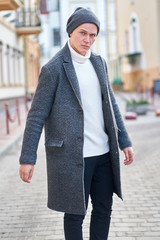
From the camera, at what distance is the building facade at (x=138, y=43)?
32.9 meters

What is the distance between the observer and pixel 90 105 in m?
2.89

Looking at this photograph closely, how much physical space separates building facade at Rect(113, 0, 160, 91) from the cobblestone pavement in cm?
2218

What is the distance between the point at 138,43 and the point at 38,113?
3596cm

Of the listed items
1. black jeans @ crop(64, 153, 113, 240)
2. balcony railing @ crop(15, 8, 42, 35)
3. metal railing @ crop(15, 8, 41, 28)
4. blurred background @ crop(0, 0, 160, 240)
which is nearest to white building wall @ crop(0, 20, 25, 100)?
blurred background @ crop(0, 0, 160, 240)

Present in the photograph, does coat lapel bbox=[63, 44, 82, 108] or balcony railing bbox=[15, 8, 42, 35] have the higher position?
balcony railing bbox=[15, 8, 42, 35]

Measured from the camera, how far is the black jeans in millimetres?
2918

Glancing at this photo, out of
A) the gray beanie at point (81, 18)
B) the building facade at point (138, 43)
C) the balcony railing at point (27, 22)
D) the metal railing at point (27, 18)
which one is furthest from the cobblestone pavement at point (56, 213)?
the building facade at point (138, 43)

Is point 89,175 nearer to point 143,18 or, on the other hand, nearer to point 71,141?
point 71,141

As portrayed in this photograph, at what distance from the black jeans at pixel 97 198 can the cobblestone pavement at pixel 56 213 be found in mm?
832

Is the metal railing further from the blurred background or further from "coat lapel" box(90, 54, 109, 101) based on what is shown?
"coat lapel" box(90, 54, 109, 101)

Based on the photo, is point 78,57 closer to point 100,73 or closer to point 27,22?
point 100,73

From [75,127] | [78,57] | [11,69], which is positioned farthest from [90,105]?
[11,69]

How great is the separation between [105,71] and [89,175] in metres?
0.71

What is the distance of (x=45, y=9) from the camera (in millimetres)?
44625
